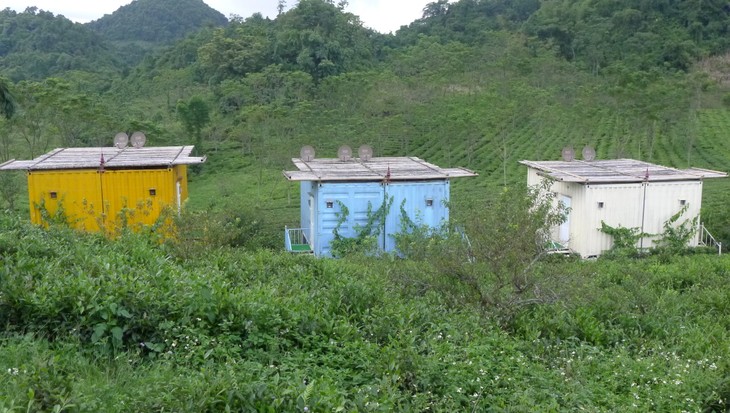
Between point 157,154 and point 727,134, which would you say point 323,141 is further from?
point 727,134

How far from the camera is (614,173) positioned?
49.7 feet

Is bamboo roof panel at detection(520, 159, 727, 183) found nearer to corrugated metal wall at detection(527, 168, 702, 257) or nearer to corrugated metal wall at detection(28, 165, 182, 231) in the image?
corrugated metal wall at detection(527, 168, 702, 257)

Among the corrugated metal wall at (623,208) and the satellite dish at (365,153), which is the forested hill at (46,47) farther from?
the corrugated metal wall at (623,208)

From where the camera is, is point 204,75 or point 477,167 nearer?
point 477,167

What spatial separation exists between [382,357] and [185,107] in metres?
25.7

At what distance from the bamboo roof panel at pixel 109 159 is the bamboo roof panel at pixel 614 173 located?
25.6 feet

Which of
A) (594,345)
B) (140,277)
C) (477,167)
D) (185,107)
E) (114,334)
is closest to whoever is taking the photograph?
(114,334)

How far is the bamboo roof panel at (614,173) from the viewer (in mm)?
14648

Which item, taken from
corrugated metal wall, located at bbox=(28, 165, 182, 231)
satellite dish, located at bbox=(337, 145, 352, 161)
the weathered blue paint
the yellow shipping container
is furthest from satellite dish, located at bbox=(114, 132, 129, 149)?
the weathered blue paint

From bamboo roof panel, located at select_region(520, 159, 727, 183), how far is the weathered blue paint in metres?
2.80

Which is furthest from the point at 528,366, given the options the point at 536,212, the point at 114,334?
the point at 114,334

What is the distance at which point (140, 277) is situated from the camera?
19.0ft

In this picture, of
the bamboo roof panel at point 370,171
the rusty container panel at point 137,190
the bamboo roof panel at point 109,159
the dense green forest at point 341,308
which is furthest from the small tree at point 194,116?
the rusty container panel at point 137,190

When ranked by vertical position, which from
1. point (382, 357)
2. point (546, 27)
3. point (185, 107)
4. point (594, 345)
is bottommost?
point (594, 345)
